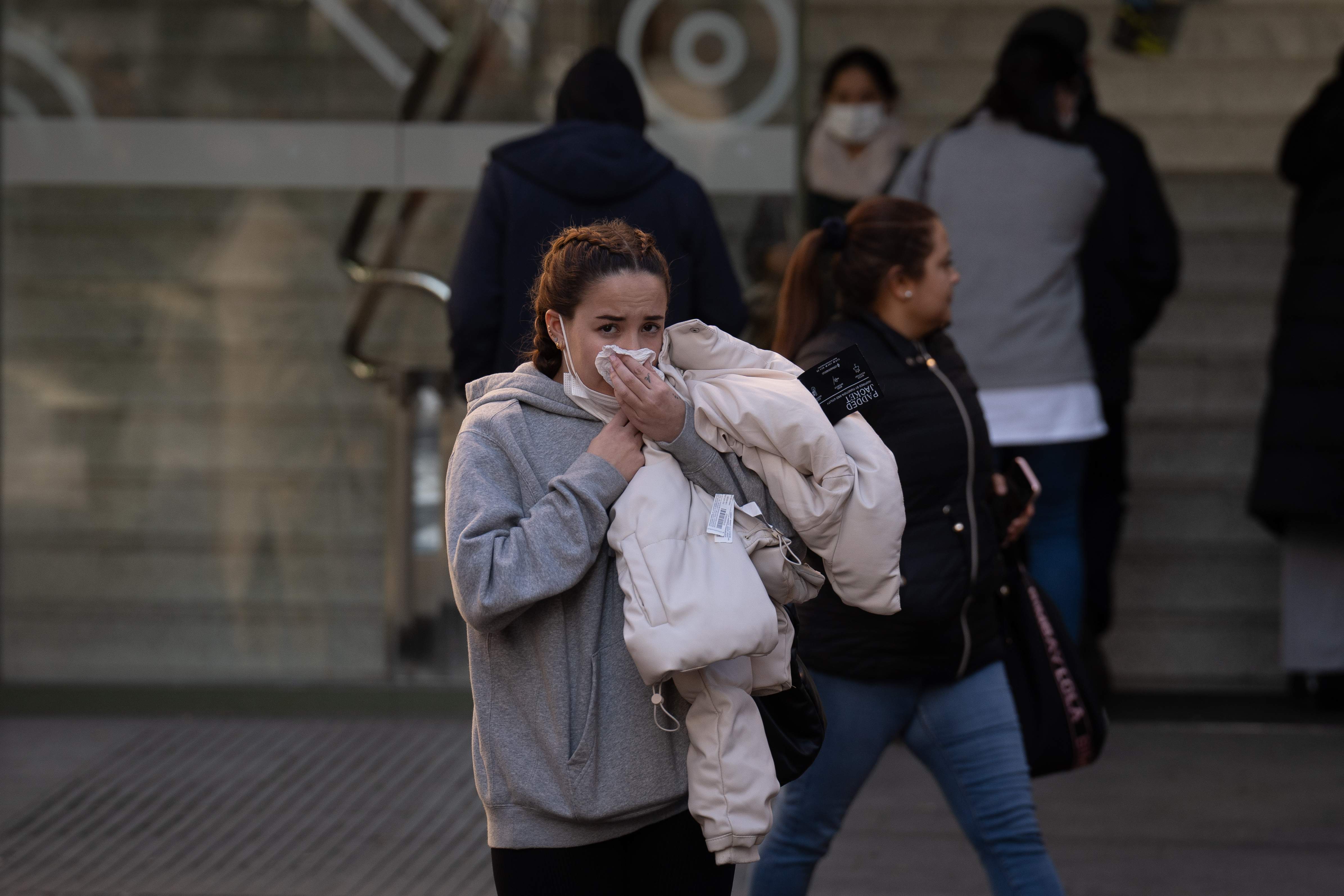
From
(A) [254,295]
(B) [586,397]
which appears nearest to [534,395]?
(B) [586,397]

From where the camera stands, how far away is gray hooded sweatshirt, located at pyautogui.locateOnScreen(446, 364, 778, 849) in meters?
2.22

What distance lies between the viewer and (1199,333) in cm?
595

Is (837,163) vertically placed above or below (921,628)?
above

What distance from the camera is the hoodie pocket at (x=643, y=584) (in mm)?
2102

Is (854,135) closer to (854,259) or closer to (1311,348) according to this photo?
(1311,348)

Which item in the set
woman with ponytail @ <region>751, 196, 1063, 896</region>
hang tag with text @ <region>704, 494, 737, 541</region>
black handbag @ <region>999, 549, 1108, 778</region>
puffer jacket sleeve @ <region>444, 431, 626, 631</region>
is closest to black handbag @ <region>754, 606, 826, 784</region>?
hang tag with text @ <region>704, 494, 737, 541</region>

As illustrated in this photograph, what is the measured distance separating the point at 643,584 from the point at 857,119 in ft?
11.5

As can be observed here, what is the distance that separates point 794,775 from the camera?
240cm

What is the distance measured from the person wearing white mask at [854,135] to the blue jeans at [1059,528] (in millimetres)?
1152

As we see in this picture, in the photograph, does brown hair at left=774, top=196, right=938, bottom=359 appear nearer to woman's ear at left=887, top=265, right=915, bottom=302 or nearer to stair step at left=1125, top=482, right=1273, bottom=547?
woman's ear at left=887, top=265, right=915, bottom=302

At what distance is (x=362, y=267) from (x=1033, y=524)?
263 cm

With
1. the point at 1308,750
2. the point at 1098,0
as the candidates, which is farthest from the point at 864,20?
the point at 1308,750

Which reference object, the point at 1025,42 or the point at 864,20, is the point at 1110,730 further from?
the point at 864,20

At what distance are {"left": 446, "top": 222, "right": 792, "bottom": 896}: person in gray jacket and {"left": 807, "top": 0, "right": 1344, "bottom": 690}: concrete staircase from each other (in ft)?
12.7
